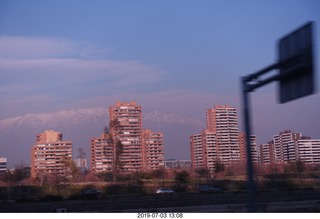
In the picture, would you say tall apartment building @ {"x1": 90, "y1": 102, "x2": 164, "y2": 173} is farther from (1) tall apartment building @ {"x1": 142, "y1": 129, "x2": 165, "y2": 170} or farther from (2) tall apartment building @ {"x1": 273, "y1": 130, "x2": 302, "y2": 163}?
(2) tall apartment building @ {"x1": 273, "y1": 130, "x2": 302, "y2": 163}

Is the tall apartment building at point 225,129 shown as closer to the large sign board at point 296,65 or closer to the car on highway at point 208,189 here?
the car on highway at point 208,189

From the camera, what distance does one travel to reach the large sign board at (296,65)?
38.2 feet

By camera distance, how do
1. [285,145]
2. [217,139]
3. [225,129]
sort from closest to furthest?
[285,145] < [217,139] < [225,129]

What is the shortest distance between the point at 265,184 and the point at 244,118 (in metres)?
37.8

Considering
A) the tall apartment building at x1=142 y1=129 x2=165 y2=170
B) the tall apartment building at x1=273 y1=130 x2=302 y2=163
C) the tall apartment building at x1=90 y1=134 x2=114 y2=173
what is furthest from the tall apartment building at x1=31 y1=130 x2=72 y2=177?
the tall apartment building at x1=273 y1=130 x2=302 y2=163

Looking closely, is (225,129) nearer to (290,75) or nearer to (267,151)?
(267,151)

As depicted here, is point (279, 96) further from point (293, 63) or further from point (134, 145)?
point (134, 145)

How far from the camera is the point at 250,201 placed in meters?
13.2

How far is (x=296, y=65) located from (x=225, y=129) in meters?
87.0

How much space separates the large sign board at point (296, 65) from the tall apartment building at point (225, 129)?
80.2 meters

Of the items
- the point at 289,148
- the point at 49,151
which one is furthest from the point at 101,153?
the point at 289,148

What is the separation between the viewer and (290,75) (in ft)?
40.3

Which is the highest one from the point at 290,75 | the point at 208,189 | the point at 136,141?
the point at 136,141

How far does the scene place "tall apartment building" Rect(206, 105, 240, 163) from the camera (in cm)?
9438
